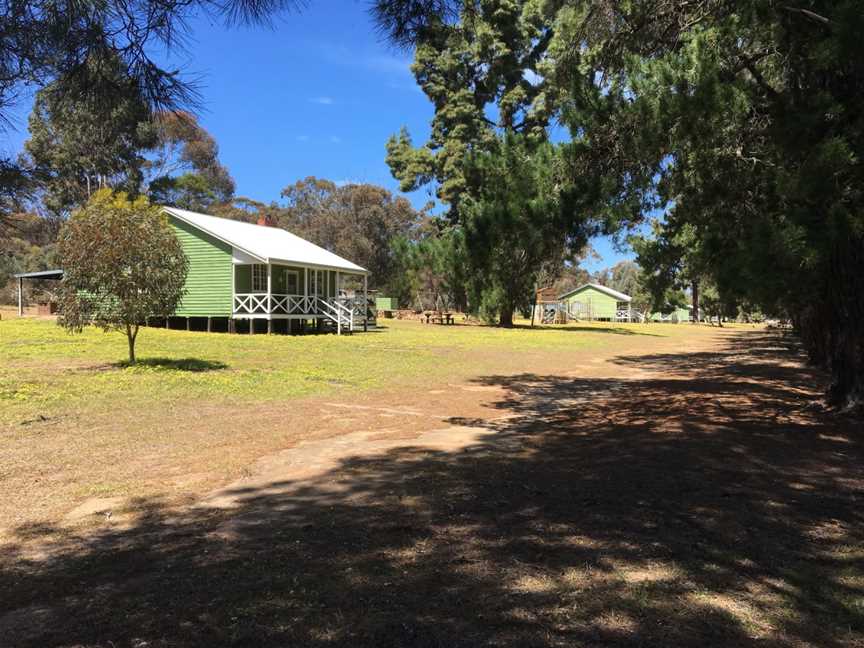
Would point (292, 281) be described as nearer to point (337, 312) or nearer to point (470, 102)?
point (337, 312)

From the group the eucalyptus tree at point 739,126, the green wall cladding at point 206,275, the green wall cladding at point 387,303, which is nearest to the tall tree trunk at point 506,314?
the green wall cladding at point 206,275

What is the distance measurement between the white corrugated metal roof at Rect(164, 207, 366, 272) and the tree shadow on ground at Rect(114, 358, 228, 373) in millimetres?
9078

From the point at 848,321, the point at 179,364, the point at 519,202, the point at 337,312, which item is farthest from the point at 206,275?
the point at 848,321

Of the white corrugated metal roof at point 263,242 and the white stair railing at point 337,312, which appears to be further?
the white stair railing at point 337,312

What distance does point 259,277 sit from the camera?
85.8 feet

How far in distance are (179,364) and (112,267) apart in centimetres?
258

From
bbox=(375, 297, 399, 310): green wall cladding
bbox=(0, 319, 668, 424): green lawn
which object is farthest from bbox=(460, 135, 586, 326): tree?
bbox=(375, 297, 399, 310): green wall cladding

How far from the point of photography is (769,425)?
24.5 feet

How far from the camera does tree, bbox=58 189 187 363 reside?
12938mm

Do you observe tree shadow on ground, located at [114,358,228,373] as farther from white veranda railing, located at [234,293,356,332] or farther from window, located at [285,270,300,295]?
window, located at [285,270,300,295]

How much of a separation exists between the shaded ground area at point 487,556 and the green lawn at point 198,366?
499 cm

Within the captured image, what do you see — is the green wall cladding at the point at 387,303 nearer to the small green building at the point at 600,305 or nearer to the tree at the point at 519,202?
the small green building at the point at 600,305

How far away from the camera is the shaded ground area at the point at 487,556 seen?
2.76 meters

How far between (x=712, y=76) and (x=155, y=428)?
7.99 meters
